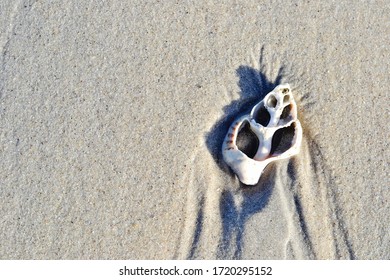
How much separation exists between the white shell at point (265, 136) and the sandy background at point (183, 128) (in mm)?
77

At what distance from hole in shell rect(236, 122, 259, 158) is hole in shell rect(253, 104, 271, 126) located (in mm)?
79

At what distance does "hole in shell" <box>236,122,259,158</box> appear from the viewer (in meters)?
3.44

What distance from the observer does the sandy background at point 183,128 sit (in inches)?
127

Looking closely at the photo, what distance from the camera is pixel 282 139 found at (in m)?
3.43

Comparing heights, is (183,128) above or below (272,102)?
below

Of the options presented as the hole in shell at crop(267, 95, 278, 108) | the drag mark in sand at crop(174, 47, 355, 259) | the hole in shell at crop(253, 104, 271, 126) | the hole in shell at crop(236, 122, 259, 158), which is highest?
the hole in shell at crop(267, 95, 278, 108)

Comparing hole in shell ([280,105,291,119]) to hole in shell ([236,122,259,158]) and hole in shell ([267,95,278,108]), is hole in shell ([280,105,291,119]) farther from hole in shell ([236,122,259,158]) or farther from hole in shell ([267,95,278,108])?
hole in shell ([236,122,259,158])

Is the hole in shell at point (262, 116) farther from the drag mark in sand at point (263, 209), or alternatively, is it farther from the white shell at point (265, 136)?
the drag mark in sand at point (263, 209)

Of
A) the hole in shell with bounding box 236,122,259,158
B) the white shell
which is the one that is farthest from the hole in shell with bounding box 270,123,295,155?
the hole in shell with bounding box 236,122,259,158

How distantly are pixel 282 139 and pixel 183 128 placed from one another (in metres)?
0.63

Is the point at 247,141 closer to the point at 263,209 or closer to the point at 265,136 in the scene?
the point at 265,136

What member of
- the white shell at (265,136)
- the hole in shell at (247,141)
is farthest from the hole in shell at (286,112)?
the hole in shell at (247,141)

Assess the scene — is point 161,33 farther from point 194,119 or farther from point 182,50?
point 194,119

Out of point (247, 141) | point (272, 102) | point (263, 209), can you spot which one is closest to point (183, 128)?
point (247, 141)
